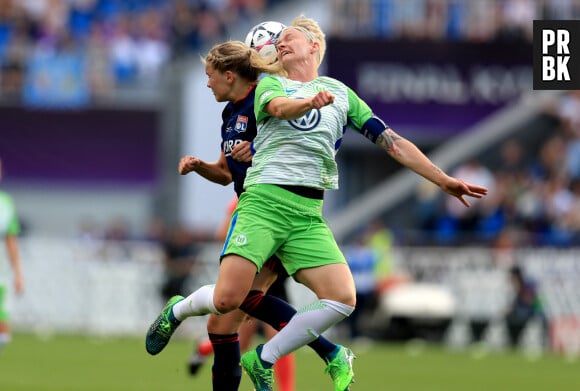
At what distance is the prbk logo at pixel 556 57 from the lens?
11.8 metres

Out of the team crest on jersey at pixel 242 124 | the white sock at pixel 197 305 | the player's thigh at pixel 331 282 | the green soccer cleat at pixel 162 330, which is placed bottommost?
the green soccer cleat at pixel 162 330

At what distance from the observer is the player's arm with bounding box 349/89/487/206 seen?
9087mm

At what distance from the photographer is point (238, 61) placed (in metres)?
→ 9.60

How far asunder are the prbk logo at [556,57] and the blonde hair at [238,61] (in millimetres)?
2984

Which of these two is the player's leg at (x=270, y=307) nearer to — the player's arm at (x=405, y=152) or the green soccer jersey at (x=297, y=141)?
the green soccer jersey at (x=297, y=141)

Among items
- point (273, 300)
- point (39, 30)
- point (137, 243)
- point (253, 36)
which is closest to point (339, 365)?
point (273, 300)

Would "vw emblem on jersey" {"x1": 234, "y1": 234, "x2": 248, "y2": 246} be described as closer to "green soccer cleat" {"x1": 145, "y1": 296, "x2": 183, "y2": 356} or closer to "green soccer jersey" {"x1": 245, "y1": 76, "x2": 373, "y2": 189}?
"green soccer jersey" {"x1": 245, "y1": 76, "x2": 373, "y2": 189}

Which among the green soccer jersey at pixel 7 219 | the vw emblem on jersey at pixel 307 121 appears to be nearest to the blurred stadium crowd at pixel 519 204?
the green soccer jersey at pixel 7 219

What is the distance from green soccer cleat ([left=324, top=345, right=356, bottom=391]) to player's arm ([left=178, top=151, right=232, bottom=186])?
1.53 m

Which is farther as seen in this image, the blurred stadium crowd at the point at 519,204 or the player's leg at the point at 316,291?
the blurred stadium crowd at the point at 519,204

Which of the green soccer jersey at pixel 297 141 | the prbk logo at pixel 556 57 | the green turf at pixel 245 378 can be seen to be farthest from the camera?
the green turf at pixel 245 378

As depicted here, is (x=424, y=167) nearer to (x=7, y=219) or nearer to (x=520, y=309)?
(x=7, y=219)

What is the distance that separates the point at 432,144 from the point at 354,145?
73.7 inches

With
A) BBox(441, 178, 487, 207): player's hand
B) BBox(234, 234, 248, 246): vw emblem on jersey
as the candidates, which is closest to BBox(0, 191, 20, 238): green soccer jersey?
BBox(234, 234, 248, 246): vw emblem on jersey
